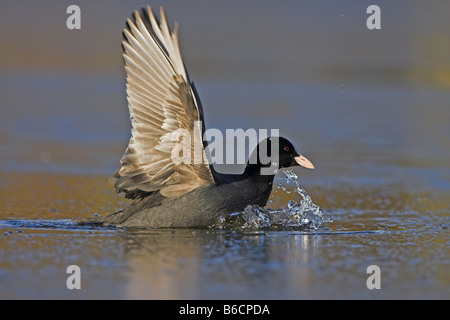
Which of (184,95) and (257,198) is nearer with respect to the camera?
(184,95)

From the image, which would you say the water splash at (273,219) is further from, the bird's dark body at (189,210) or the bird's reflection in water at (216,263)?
the bird's reflection in water at (216,263)

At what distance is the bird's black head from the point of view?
6934 mm

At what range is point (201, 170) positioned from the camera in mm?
6395

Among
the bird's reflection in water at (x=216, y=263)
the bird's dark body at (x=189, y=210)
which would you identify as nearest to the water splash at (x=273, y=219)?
the bird's dark body at (x=189, y=210)

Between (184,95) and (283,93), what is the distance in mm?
7453

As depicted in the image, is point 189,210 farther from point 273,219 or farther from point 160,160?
point 273,219

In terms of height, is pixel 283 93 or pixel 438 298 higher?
pixel 283 93

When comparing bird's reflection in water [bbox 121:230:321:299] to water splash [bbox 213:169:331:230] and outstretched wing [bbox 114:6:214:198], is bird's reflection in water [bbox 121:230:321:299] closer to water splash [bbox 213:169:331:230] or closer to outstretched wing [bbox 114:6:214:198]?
water splash [bbox 213:169:331:230]

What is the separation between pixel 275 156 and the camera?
703cm

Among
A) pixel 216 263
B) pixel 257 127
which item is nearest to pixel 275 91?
pixel 257 127

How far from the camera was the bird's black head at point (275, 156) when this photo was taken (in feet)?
22.7

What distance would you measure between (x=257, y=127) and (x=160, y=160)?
4.28 meters
